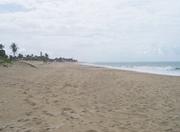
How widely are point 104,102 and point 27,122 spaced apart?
443 cm

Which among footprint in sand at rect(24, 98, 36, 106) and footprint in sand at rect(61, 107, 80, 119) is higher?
footprint in sand at rect(24, 98, 36, 106)

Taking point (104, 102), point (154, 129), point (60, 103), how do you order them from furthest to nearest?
1. point (104, 102)
2. point (60, 103)
3. point (154, 129)

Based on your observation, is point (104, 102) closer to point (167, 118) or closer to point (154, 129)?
point (167, 118)

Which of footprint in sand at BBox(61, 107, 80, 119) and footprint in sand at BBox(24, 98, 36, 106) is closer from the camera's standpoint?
footprint in sand at BBox(61, 107, 80, 119)

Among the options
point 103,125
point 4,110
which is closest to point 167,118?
point 103,125

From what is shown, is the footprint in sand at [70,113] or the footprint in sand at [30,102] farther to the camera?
the footprint in sand at [30,102]

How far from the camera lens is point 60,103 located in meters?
10.3

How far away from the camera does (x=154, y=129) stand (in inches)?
279

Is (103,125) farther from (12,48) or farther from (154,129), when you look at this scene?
(12,48)

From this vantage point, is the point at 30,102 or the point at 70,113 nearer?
the point at 70,113

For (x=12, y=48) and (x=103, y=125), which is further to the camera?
(x=12, y=48)

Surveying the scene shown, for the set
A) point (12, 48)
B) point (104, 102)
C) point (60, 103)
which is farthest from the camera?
point (12, 48)

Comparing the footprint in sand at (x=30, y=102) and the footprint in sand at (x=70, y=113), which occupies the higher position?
the footprint in sand at (x=30, y=102)

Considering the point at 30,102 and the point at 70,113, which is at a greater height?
the point at 30,102
